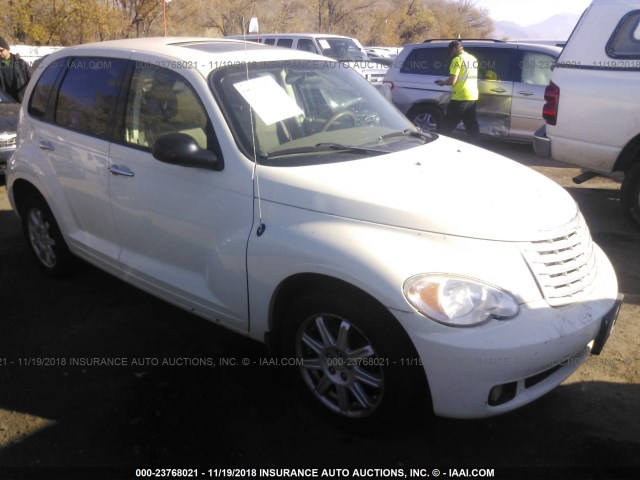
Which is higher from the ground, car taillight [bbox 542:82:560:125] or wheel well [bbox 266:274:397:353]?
car taillight [bbox 542:82:560:125]

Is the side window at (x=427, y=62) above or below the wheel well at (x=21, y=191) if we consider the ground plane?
above

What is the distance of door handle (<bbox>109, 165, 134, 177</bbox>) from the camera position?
11.9ft

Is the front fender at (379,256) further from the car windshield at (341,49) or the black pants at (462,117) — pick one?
the car windshield at (341,49)

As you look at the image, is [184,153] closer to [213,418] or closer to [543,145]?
[213,418]

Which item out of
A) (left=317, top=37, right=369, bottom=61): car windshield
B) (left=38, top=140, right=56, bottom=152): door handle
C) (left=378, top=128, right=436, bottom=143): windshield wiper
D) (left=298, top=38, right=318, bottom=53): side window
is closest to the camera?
(left=378, top=128, right=436, bottom=143): windshield wiper

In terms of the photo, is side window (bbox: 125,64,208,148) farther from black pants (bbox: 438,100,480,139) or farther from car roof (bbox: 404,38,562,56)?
car roof (bbox: 404,38,562,56)

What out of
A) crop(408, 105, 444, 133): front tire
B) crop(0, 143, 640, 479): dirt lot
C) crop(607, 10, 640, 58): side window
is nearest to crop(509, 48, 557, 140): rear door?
crop(408, 105, 444, 133): front tire

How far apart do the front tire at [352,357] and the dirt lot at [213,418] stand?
150 mm

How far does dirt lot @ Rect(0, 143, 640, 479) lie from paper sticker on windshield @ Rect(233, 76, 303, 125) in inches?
57.6

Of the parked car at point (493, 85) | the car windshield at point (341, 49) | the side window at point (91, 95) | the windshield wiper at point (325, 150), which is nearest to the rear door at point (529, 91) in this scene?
the parked car at point (493, 85)

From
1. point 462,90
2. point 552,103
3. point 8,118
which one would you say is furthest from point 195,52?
point 462,90

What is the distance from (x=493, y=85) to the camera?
9750 mm

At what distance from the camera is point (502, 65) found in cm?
984

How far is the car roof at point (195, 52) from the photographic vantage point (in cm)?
345
